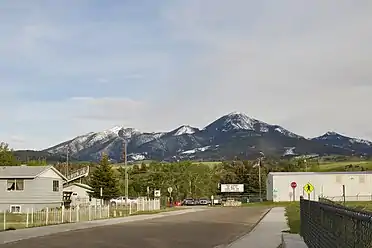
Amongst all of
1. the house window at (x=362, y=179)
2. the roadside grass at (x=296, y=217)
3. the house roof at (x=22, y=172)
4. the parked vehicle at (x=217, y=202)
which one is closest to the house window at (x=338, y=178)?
the house window at (x=362, y=179)

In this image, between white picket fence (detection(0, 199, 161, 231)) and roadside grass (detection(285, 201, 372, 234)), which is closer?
roadside grass (detection(285, 201, 372, 234))

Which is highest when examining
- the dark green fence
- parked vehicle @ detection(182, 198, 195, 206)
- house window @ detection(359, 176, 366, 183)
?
the dark green fence

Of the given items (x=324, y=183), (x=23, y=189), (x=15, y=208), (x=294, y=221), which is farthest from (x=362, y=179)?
(x=294, y=221)

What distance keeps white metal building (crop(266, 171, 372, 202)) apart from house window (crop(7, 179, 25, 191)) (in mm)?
43271

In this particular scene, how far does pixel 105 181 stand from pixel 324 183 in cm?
3207

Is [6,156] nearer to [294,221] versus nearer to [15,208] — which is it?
[15,208]

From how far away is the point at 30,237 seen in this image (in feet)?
86.7

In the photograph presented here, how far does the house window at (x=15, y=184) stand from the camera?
201ft

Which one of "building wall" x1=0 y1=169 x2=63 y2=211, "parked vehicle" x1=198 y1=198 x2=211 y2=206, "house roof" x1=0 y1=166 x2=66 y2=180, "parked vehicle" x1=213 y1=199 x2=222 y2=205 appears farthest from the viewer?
"parked vehicle" x1=198 y1=198 x2=211 y2=206

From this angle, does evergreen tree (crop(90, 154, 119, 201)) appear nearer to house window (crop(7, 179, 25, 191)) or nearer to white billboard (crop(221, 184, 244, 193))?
house window (crop(7, 179, 25, 191))

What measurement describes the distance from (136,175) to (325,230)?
10372 cm

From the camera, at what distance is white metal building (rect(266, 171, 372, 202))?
92.8 meters

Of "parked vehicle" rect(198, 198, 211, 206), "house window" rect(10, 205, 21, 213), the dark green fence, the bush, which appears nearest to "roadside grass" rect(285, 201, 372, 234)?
the bush

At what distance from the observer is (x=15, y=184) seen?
61562 millimetres
